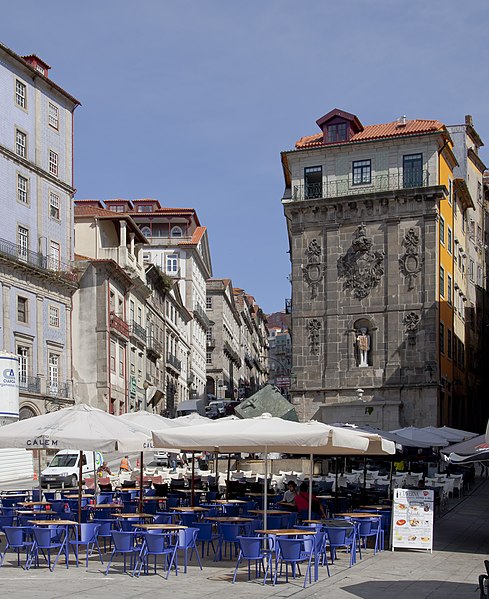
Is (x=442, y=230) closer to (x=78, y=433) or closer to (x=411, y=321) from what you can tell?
(x=411, y=321)

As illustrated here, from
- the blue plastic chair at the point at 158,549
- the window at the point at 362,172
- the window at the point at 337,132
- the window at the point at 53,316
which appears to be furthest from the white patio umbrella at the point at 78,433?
the window at the point at 337,132

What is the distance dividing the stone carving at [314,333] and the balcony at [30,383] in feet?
50.1

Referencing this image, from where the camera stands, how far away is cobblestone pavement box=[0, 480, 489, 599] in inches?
540

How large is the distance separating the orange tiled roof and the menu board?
37315mm

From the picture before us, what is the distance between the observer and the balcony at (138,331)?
68.8 metres

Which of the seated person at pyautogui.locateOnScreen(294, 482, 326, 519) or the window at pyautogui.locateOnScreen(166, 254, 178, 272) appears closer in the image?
the seated person at pyautogui.locateOnScreen(294, 482, 326, 519)

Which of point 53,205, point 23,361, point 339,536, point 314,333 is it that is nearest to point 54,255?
point 53,205

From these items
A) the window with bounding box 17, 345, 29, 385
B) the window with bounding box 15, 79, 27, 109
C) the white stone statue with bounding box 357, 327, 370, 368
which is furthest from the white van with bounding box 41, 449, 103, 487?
the window with bounding box 15, 79, 27, 109

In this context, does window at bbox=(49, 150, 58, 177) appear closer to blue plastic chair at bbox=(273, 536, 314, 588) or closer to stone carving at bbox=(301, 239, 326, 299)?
stone carving at bbox=(301, 239, 326, 299)

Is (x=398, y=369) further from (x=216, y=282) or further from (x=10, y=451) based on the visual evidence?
(x=216, y=282)

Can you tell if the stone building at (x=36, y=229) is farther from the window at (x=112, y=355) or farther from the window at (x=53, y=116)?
the window at (x=112, y=355)

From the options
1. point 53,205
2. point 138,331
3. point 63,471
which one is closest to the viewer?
point 63,471

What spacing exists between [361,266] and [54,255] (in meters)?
18.0

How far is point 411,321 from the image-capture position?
176 ft
